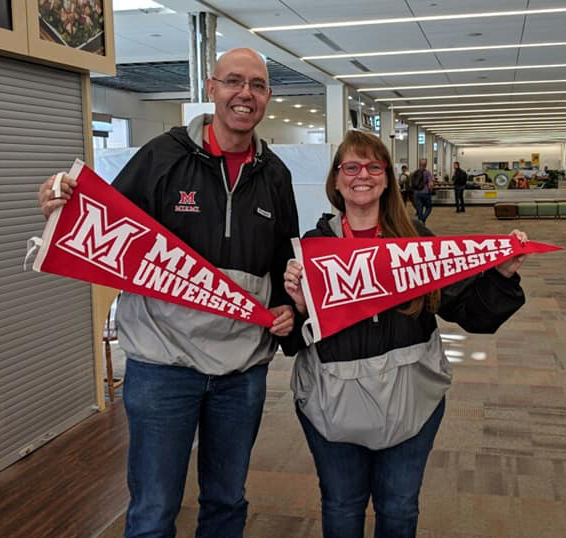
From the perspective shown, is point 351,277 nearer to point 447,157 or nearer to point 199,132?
point 199,132

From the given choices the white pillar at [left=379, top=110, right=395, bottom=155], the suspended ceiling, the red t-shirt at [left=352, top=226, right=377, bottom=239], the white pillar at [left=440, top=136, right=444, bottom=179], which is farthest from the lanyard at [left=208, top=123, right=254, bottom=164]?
the white pillar at [left=440, top=136, right=444, bottom=179]

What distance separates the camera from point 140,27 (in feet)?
36.3

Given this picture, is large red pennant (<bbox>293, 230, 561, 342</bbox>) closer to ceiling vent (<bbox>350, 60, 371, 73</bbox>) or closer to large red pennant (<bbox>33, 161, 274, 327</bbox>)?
large red pennant (<bbox>33, 161, 274, 327</bbox>)

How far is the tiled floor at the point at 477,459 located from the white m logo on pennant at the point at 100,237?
1.42 meters

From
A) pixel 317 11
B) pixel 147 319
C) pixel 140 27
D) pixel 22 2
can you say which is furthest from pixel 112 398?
pixel 140 27

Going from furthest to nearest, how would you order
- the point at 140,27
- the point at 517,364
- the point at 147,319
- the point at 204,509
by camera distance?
the point at 140,27 < the point at 517,364 < the point at 204,509 < the point at 147,319

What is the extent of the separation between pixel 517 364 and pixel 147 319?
4.01 meters

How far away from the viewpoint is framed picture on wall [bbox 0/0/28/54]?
3314 millimetres

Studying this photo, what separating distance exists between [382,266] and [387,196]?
0.65 feet

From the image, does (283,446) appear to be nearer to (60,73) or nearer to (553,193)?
(60,73)

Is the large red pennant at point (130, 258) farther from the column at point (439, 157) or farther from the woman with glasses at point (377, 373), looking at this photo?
the column at point (439, 157)

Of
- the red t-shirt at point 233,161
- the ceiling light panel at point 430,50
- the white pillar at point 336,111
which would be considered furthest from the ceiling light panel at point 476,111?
the red t-shirt at point 233,161

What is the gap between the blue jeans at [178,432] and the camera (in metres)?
1.91

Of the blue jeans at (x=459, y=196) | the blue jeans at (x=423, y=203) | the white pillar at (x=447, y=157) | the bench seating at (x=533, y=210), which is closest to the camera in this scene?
the blue jeans at (x=423, y=203)
